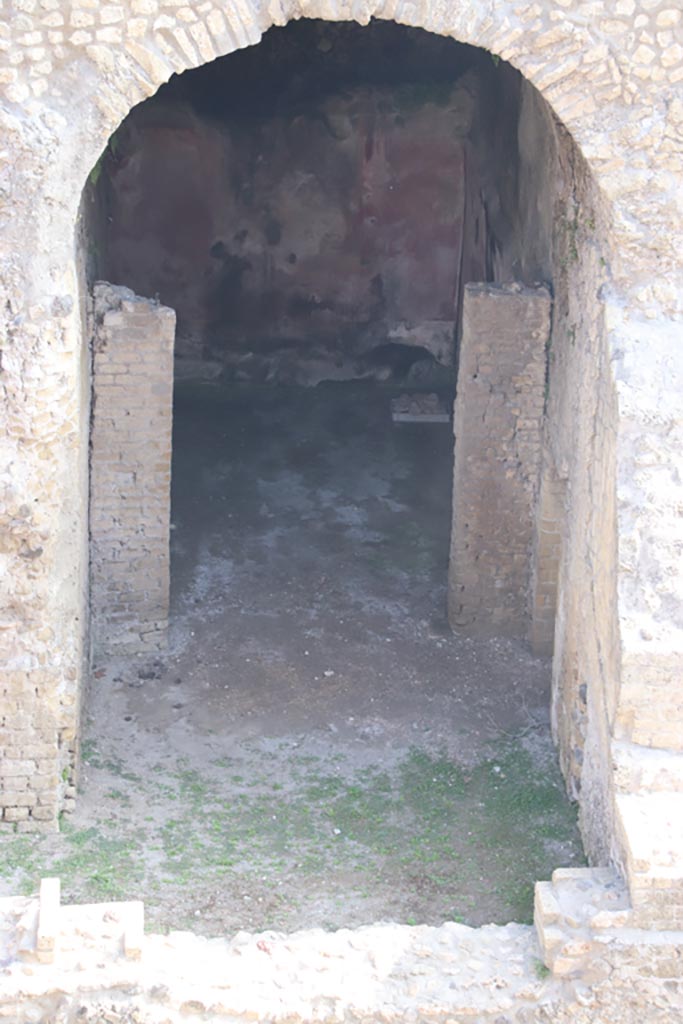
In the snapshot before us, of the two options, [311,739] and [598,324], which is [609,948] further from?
[598,324]

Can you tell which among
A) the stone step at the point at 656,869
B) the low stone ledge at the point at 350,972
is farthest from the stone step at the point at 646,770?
the low stone ledge at the point at 350,972

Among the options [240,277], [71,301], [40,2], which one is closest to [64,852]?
[71,301]

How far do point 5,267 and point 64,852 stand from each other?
2.70 metres

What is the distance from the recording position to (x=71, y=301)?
22.0ft

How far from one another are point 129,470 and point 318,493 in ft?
10.3

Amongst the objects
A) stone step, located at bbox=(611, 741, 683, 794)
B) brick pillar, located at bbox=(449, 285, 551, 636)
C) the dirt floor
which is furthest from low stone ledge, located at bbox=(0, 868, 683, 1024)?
brick pillar, located at bbox=(449, 285, 551, 636)

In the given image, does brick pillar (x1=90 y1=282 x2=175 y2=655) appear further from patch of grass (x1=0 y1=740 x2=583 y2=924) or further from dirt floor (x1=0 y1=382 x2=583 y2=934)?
patch of grass (x1=0 y1=740 x2=583 y2=924)

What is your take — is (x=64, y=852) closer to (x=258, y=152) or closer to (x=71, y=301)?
(x=71, y=301)

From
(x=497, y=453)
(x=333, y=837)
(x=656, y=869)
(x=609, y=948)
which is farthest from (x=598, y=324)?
(x=609, y=948)

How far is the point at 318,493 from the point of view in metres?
11.6

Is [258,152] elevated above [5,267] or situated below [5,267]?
above

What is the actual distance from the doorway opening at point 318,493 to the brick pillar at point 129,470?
21 millimetres

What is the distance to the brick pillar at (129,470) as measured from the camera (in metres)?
8.46

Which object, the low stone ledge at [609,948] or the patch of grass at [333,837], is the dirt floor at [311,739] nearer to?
the patch of grass at [333,837]
